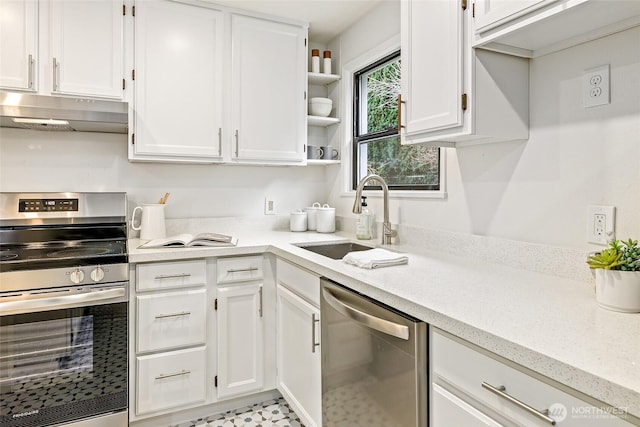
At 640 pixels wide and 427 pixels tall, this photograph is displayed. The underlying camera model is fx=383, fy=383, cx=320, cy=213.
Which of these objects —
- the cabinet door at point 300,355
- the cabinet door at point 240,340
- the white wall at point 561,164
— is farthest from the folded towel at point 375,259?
the cabinet door at point 240,340

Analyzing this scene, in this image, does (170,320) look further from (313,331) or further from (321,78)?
(321,78)

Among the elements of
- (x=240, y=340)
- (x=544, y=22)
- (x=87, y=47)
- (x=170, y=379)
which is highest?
(x=87, y=47)

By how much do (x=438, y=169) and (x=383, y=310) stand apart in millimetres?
1024

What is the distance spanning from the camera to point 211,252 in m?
1.99

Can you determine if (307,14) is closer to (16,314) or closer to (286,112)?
(286,112)

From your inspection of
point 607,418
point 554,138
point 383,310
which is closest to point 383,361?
point 383,310

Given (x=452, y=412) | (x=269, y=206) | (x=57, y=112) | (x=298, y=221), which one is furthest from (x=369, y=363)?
(x=57, y=112)

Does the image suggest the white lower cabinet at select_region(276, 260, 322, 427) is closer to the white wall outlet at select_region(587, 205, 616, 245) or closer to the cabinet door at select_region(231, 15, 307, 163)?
the cabinet door at select_region(231, 15, 307, 163)


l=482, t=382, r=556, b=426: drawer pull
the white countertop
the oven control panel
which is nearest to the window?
the white countertop

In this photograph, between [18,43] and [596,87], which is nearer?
[596,87]

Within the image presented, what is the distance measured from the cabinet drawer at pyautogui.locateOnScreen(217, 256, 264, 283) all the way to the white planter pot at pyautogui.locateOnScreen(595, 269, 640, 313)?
61.4 inches

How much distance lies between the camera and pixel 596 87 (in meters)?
1.21

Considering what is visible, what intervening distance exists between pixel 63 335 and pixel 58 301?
0.52ft

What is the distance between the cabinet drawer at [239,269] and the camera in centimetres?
203
